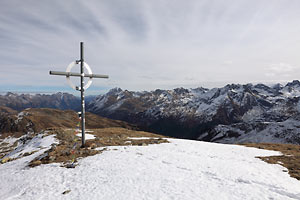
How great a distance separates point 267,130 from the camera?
19988cm

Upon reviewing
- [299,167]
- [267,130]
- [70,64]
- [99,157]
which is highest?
[70,64]

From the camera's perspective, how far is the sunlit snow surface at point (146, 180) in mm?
8961

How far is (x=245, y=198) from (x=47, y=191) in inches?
442

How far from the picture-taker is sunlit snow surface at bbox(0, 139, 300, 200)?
29.4 ft

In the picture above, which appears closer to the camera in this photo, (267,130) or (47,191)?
(47,191)

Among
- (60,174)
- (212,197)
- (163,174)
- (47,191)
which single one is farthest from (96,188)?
(212,197)

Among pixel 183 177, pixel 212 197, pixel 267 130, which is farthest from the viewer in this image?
pixel 267 130

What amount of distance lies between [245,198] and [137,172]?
6.74 meters

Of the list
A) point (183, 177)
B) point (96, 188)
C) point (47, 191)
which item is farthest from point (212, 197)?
point (47, 191)

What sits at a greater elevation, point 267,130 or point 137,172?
point 137,172

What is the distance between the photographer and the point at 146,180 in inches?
406

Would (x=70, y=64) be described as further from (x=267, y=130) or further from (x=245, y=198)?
(x=267, y=130)

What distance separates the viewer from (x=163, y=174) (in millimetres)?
11352

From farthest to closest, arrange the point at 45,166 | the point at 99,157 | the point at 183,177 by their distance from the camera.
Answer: the point at 99,157 < the point at 45,166 < the point at 183,177
